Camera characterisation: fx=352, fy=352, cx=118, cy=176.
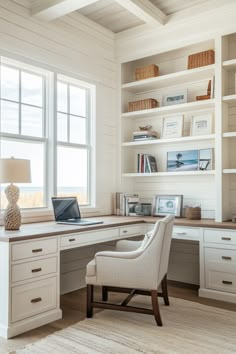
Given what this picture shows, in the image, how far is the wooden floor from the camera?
100 inches

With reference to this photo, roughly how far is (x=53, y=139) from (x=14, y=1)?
1.40m

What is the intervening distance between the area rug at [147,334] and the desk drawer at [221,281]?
1.11ft

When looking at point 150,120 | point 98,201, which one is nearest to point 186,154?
point 150,120

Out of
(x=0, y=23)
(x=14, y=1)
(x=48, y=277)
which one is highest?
(x=14, y=1)

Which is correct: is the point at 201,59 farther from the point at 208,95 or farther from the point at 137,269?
the point at 137,269

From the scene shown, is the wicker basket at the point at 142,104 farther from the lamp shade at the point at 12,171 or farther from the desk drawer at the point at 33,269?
the desk drawer at the point at 33,269

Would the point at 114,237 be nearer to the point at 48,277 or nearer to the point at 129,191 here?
the point at 48,277

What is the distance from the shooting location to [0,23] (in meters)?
3.33

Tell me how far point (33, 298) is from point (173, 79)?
287 centimetres

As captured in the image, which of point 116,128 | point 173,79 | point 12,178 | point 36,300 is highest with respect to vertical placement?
point 173,79

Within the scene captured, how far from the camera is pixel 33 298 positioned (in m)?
2.79

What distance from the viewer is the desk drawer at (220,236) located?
11.2ft

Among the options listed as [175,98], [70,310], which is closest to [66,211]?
[70,310]

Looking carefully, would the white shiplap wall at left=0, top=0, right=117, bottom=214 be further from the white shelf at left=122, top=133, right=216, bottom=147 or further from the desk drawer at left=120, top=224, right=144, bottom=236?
the desk drawer at left=120, top=224, right=144, bottom=236
